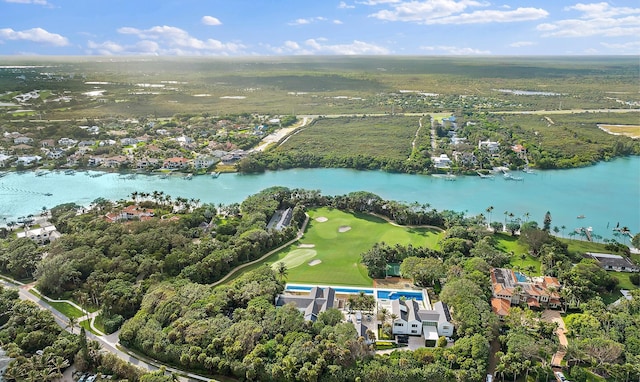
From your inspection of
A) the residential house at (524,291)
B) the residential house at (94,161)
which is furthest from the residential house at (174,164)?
the residential house at (524,291)

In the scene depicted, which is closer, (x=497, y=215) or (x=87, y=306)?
(x=87, y=306)

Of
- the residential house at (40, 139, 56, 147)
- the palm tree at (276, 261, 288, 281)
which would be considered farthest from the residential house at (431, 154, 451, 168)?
the residential house at (40, 139, 56, 147)

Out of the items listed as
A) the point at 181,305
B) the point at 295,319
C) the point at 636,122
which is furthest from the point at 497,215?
the point at 636,122

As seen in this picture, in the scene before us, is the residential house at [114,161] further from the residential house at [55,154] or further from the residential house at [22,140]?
the residential house at [22,140]

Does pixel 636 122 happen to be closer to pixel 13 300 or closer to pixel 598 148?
pixel 598 148

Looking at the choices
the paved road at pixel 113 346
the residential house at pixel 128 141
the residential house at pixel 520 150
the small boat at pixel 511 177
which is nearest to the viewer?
the paved road at pixel 113 346

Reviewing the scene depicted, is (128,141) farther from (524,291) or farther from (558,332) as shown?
(558,332)
